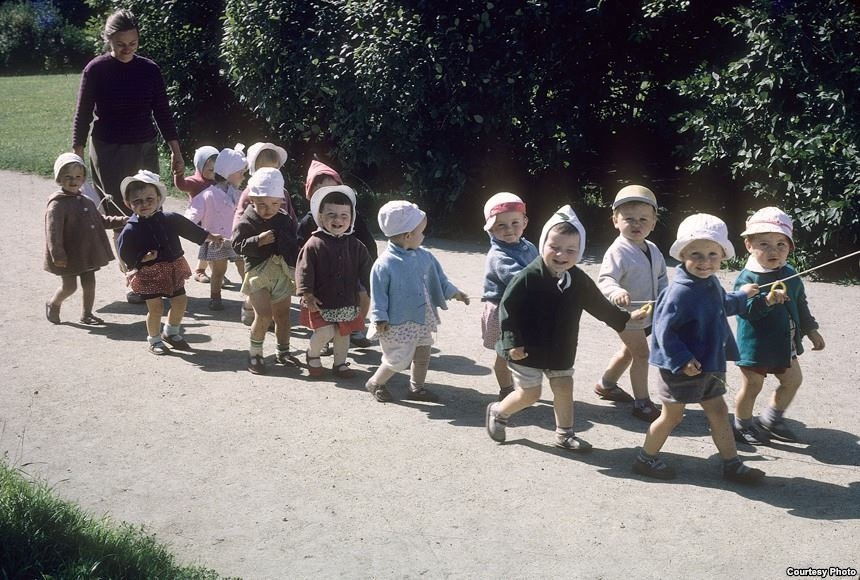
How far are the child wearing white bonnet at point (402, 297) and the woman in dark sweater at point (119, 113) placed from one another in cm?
338

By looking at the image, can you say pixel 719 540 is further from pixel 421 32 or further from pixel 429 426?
pixel 421 32

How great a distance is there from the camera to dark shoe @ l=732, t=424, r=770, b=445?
6301 millimetres

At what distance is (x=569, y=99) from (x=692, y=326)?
6.20m

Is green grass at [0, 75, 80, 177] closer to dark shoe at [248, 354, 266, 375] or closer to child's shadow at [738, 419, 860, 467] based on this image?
dark shoe at [248, 354, 266, 375]

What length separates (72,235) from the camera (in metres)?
8.60

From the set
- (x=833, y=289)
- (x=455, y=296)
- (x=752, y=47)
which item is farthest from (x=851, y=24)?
(x=455, y=296)

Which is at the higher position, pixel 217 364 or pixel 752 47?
pixel 752 47

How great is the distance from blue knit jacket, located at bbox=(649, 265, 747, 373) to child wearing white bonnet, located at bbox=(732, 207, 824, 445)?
0.31 metres

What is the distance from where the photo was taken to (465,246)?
38.3 ft

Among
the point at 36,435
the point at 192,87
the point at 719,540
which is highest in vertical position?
the point at 192,87

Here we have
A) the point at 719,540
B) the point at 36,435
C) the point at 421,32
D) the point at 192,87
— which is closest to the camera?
the point at 719,540

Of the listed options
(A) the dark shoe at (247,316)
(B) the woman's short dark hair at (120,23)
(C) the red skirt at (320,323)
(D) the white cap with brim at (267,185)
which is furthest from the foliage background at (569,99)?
(C) the red skirt at (320,323)

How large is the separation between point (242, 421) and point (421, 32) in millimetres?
5697

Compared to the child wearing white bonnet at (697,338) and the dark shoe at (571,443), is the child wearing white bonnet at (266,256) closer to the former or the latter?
the dark shoe at (571,443)
